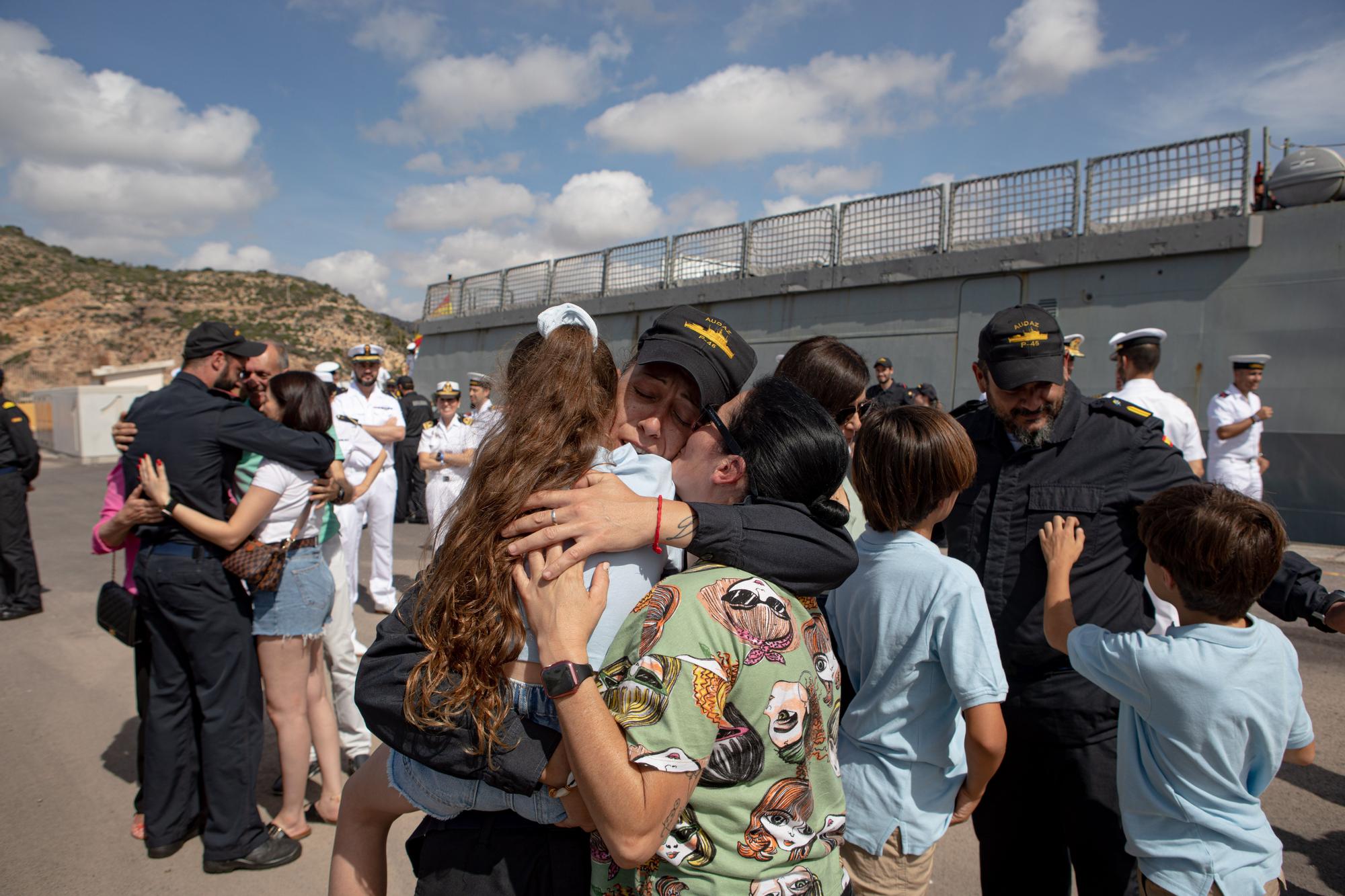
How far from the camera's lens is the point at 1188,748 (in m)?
1.92

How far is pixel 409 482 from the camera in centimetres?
1230

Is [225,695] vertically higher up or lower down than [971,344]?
lower down

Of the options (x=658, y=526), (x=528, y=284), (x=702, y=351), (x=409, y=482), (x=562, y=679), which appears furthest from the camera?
(x=528, y=284)

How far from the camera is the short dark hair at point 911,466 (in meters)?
2.10

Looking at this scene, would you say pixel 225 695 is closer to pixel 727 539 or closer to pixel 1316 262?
pixel 727 539

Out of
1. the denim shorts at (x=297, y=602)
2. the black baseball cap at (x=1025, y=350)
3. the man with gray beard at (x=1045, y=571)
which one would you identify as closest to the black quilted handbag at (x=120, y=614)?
the denim shorts at (x=297, y=602)

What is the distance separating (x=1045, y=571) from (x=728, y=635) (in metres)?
1.71

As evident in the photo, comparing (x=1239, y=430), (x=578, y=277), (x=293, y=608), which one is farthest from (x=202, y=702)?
(x=578, y=277)

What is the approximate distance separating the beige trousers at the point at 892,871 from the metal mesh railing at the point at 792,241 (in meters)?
14.0

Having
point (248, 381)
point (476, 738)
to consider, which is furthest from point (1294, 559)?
point (248, 381)

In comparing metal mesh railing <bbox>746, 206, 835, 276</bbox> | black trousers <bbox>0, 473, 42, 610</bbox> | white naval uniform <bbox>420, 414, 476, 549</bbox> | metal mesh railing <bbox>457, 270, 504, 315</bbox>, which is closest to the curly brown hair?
white naval uniform <bbox>420, 414, 476, 549</bbox>

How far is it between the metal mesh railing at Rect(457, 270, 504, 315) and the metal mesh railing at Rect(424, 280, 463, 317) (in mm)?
413

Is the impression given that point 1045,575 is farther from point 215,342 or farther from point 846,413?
point 215,342

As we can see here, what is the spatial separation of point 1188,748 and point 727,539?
4.74ft
